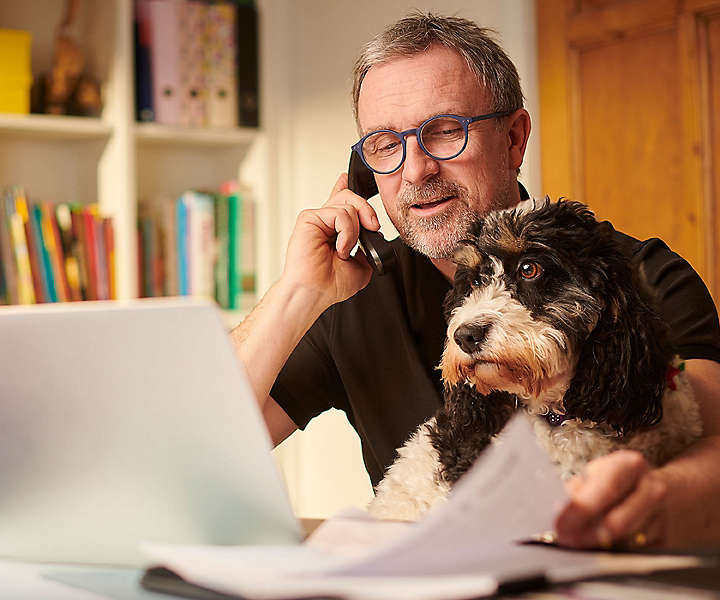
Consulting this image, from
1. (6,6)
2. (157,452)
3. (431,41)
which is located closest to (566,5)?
(431,41)

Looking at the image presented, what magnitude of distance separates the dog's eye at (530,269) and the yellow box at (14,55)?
2.07 m

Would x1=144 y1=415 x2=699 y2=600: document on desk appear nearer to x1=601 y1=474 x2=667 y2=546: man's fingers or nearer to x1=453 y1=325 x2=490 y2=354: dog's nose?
x1=601 y1=474 x2=667 y2=546: man's fingers

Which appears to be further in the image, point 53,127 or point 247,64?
point 247,64

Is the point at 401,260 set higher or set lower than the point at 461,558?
higher

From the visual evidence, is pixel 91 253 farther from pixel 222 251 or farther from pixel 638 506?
pixel 638 506

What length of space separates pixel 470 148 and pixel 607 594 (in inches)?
44.1

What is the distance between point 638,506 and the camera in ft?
1.96

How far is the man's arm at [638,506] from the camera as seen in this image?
22.1 inches

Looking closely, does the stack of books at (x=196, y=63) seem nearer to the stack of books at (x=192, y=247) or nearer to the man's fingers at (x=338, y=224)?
the stack of books at (x=192, y=247)

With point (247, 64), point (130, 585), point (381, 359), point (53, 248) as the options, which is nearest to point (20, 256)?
point (53, 248)

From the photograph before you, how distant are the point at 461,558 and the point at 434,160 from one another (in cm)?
109

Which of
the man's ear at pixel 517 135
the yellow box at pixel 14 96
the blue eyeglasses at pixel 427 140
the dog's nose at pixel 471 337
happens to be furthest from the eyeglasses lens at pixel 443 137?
the yellow box at pixel 14 96

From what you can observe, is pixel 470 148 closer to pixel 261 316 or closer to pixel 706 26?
pixel 261 316

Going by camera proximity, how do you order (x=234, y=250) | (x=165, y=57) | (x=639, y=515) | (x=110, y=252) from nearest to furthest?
1. (x=639, y=515)
2. (x=110, y=252)
3. (x=165, y=57)
4. (x=234, y=250)
